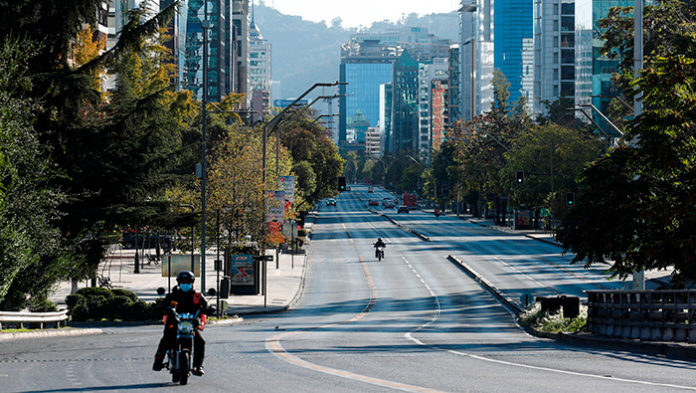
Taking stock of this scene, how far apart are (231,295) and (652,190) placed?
32.1m

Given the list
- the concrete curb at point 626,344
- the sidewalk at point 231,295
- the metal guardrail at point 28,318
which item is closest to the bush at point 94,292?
the sidewalk at point 231,295

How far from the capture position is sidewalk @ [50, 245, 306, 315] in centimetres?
5028

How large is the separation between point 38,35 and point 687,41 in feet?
80.8

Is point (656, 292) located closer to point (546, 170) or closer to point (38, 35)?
point (38, 35)

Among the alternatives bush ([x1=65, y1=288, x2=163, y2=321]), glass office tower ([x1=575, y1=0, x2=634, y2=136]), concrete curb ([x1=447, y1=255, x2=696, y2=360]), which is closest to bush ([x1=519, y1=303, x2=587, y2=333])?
Result: concrete curb ([x1=447, y1=255, x2=696, y2=360])

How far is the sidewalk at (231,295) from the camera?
165 ft

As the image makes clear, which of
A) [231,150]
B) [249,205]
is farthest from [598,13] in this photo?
[249,205]

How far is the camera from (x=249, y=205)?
61312 millimetres

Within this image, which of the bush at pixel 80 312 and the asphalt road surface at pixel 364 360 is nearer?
the asphalt road surface at pixel 364 360

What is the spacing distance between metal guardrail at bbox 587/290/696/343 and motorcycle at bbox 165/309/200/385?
11.8 meters

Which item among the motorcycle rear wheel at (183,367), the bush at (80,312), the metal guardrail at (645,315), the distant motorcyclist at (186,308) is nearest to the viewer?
the motorcycle rear wheel at (183,367)

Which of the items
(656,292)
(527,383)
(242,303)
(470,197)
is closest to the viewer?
(527,383)

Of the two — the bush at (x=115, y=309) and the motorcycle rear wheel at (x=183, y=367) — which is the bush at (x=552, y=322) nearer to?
the bush at (x=115, y=309)

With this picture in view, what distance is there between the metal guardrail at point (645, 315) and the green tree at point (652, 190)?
1.61m
